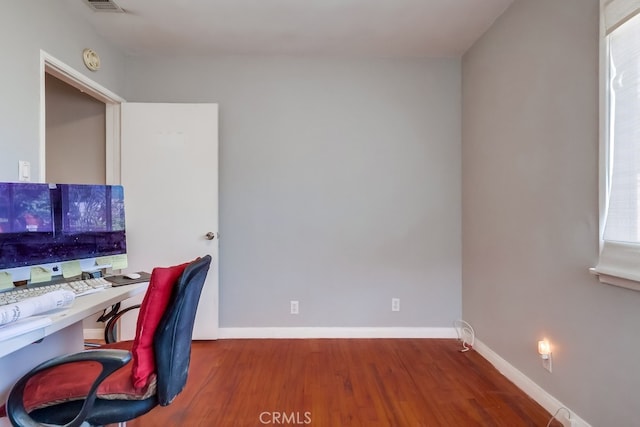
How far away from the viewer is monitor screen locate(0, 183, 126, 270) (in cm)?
142

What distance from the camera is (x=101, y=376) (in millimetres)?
979

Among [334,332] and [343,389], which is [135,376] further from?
[334,332]

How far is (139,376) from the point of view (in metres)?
1.08

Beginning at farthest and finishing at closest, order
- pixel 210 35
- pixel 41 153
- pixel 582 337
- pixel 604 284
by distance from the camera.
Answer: pixel 210 35 → pixel 41 153 → pixel 582 337 → pixel 604 284

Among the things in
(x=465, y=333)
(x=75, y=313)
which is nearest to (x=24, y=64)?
(x=75, y=313)

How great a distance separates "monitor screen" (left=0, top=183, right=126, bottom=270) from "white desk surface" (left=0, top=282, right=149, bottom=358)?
348 mm

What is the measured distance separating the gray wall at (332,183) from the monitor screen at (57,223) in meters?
1.04

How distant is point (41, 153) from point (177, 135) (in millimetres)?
960

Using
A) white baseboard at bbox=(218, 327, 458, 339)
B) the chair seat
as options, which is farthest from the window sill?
the chair seat

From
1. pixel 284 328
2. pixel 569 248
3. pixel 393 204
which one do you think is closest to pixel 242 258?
pixel 284 328

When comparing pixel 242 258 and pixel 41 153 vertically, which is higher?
pixel 41 153

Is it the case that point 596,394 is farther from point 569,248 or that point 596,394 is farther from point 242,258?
point 242,258

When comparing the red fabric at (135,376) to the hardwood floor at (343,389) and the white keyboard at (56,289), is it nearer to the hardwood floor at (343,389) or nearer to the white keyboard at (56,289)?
the white keyboard at (56,289)

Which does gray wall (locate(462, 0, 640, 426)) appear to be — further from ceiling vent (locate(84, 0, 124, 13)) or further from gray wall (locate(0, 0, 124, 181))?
gray wall (locate(0, 0, 124, 181))
